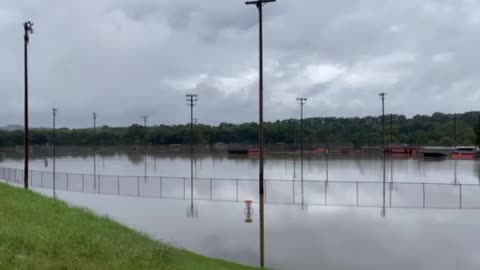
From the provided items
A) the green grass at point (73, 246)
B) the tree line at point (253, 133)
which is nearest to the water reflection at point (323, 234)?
the green grass at point (73, 246)

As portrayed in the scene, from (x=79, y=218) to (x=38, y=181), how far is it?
2676 cm

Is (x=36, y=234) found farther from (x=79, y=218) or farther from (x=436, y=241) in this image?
(x=436, y=241)

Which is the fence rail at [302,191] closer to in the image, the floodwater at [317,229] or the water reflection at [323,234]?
the floodwater at [317,229]

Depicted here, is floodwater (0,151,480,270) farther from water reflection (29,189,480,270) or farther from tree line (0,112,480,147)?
tree line (0,112,480,147)

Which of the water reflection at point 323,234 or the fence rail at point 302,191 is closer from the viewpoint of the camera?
the water reflection at point 323,234

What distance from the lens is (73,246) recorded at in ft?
34.7

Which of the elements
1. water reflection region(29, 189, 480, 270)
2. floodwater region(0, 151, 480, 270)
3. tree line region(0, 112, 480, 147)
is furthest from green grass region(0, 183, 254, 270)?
tree line region(0, 112, 480, 147)

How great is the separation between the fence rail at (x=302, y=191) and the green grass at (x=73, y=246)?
1460 cm

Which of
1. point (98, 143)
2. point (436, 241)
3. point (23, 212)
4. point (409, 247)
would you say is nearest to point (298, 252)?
point (409, 247)

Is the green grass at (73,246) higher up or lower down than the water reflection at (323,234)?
higher up

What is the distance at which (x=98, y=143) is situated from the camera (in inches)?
6299

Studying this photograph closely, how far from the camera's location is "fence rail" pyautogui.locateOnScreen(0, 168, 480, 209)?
27.9 metres

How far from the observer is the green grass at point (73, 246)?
9.15 metres

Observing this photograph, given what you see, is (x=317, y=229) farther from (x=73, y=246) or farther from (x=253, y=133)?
(x=253, y=133)
